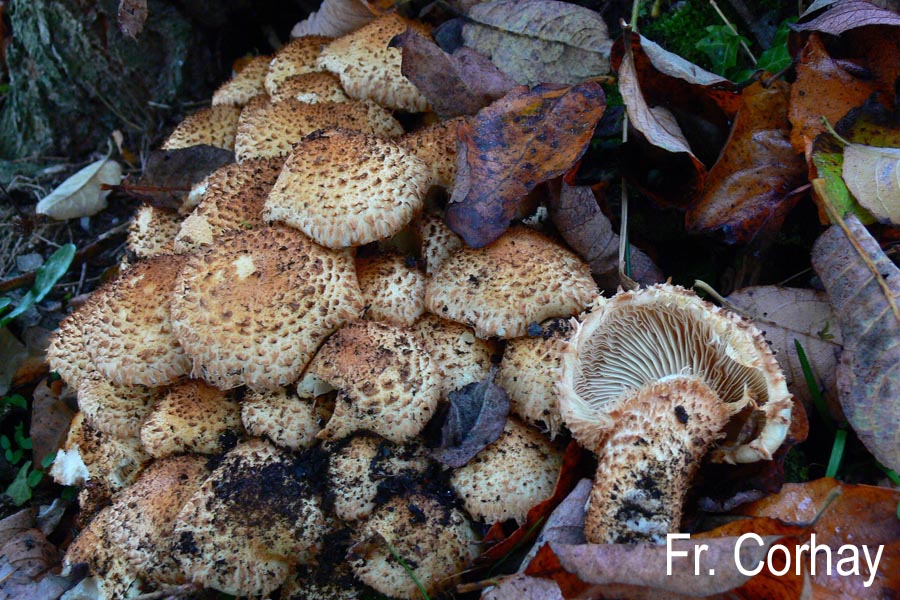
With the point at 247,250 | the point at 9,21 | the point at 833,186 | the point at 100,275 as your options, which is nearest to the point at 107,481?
the point at 247,250

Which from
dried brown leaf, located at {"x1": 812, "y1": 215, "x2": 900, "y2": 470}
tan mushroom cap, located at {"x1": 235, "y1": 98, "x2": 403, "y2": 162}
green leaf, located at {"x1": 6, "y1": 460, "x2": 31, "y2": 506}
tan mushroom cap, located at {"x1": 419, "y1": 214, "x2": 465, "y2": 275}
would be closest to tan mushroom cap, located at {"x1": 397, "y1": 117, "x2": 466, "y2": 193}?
tan mushroom cap, located at {"x1": 419, "y1": 214, "x2": 465, "y2": 275}

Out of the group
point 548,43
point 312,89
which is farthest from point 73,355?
point 548,43

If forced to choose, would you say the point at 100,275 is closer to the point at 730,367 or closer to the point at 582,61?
the point at 582,61

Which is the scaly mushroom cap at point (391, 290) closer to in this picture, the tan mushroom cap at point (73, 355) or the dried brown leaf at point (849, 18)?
the tan mushroom cap at point (73, 355)

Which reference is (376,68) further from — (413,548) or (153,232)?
(413,548)

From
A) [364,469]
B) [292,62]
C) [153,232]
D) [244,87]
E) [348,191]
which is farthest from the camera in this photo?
[244,87]

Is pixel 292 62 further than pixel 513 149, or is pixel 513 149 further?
pixel 292 62

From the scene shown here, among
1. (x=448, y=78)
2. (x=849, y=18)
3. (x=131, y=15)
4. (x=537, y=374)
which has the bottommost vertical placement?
(x=537, y=374)
